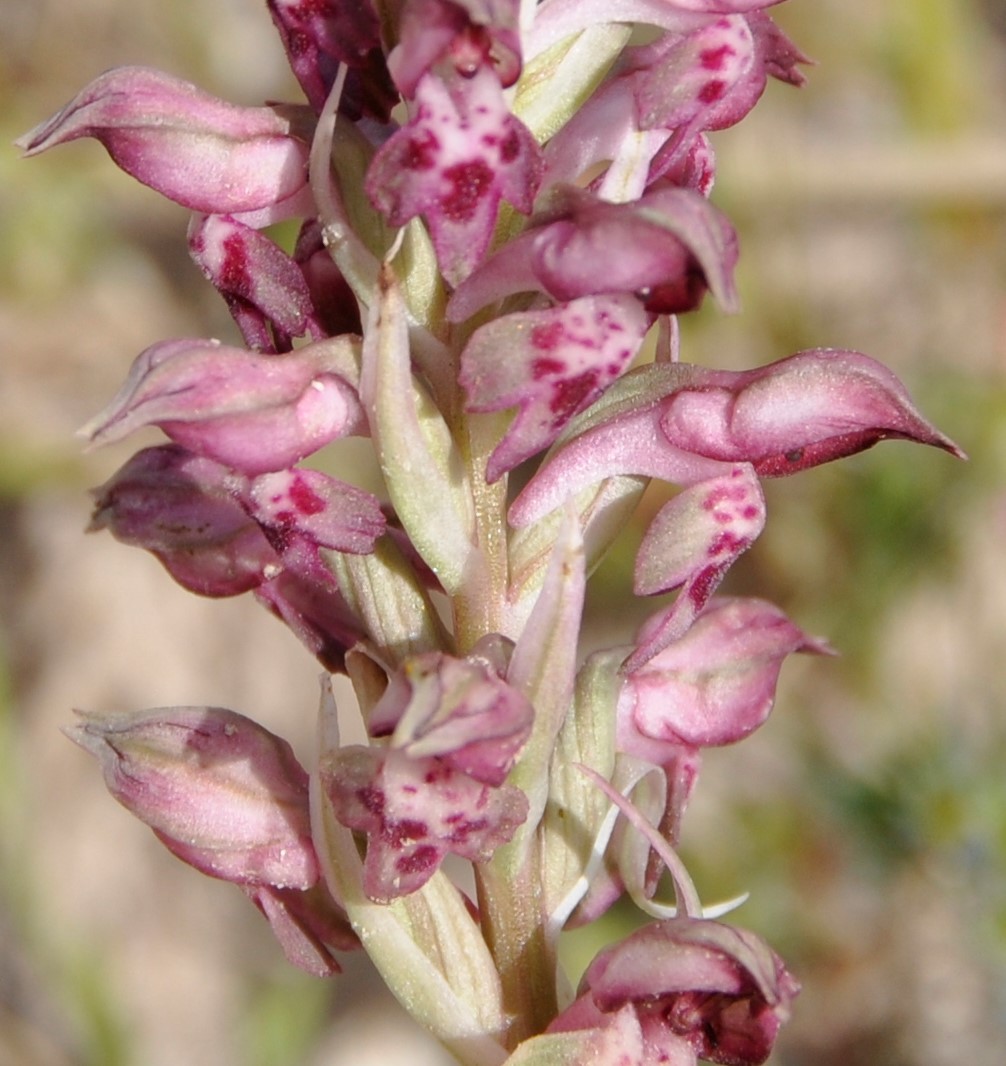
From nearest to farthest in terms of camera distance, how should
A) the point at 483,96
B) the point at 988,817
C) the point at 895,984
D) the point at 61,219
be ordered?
the point at 483,96 → the point at 988,817 → the point at 895,984 → the point at 61,219

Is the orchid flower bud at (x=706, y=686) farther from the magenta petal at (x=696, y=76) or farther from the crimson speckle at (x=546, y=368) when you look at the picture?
the magenta petal at (x=696, y=76)

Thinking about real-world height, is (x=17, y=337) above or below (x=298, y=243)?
below

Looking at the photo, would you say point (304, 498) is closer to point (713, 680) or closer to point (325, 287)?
point (325, 287)

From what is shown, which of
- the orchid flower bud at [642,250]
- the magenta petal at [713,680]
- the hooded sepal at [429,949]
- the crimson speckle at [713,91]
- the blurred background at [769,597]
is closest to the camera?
the orchid flower bud at [642,250]

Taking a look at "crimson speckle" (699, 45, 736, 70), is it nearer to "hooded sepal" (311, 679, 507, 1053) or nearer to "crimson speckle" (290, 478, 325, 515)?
"crimson speckle" (290, 478, 325, 515)

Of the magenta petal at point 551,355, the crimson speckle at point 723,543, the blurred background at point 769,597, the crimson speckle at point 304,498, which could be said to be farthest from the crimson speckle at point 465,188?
the blurred background at point 769,597

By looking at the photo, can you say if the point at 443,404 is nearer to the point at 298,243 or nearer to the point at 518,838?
the point at 298,243

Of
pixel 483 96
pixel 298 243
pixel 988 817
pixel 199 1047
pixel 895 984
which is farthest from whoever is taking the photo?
pixel 199 1047

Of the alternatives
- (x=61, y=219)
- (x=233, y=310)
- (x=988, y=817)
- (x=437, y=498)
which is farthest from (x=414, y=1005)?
(x=61, y=219)
